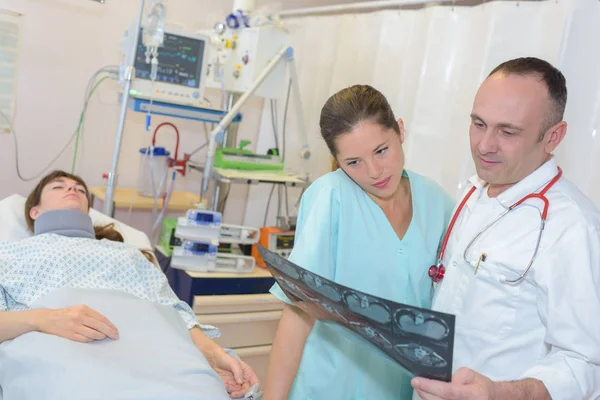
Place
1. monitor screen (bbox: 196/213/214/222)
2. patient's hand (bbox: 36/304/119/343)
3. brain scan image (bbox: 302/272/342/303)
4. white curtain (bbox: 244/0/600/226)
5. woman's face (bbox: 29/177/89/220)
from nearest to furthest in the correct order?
1. brain scan image (bbox: 302/272/342/303)
2. patient's hand (bbox: 36/304/119/343)
3. white curtain (bbox: 244/0/600/226)
4. woman's face (bbox: 29/177/89/220)
5. monitor screen (bbox: 196/213/214/222)

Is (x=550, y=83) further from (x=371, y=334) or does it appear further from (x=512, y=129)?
(x=371, y=334)

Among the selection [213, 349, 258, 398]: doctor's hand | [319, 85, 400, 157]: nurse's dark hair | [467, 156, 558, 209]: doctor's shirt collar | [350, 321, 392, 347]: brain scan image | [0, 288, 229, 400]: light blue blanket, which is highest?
[319, 85, 400, 157]: nurse's dark hair

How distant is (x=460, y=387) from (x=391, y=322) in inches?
6.3

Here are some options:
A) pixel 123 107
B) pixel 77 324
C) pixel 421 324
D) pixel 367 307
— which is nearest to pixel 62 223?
pixel 123 107

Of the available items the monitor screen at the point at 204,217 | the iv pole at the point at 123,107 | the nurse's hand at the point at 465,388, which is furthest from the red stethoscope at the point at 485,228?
the iv pole at the point at 123,107

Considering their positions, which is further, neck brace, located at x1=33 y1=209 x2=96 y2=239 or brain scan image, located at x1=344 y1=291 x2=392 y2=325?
neck brace, located at x1=33 y1=209 x2=96 y2=239

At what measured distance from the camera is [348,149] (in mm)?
1324

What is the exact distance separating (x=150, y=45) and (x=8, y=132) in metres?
1.18

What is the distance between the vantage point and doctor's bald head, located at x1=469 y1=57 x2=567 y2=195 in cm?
116

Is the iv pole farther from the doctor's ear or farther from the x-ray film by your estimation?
the doctor's ear

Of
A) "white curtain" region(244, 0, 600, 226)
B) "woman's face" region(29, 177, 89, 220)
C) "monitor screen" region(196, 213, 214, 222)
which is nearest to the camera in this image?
"white curtain" region(244, 0, 600, 226)

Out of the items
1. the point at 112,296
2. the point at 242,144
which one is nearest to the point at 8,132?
the point at 242,144

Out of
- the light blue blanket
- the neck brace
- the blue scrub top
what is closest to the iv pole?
the neck brace

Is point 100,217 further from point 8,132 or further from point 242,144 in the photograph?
point 8,132
